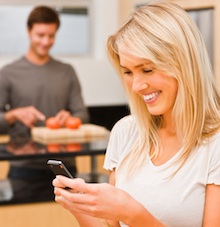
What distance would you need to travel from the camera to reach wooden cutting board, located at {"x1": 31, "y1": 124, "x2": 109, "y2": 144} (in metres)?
3.63

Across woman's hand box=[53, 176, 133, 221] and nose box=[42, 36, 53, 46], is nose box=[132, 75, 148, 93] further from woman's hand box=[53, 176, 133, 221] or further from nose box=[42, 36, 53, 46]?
nose box=[42, 36, 53, 46]

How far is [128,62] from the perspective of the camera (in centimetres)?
162

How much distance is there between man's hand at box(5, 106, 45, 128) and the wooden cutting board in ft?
0.25

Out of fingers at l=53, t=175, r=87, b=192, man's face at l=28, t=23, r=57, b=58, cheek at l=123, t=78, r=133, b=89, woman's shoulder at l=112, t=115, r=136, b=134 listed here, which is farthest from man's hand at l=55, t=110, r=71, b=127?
fingers at l=53, t=175, r=87, b=192

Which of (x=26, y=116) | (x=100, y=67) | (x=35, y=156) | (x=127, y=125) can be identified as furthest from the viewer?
(x=100, y=67)

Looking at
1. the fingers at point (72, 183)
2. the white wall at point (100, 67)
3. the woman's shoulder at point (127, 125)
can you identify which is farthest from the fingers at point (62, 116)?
the fingers at point (72, 183)

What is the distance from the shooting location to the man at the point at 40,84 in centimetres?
376

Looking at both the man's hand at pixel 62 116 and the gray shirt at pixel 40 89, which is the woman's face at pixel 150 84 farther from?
the gray shirt at pixel 40 89

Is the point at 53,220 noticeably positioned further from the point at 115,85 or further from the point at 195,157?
the point at 115,85

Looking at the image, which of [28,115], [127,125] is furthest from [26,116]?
[127,125]

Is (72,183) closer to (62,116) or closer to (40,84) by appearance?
(62,116)

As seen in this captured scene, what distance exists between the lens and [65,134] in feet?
12.1

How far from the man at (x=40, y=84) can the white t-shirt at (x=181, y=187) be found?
2.03 m

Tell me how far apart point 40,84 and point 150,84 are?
7.40 ft
